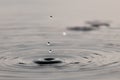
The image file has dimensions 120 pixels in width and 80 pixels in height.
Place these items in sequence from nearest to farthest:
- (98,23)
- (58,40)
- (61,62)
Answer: (61,62) → (58,40) → (98,23)

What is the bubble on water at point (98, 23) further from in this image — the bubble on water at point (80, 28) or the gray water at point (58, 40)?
the bubble on water at point (80, 28)

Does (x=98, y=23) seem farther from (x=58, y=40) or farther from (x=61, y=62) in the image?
(x=61, y=62)

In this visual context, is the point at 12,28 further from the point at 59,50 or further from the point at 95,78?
the point at 95,78

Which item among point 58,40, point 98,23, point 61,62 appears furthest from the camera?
point 98,23

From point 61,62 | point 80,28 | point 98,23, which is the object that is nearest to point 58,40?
point 80,28

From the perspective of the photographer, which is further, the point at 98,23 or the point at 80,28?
the point at 98,23

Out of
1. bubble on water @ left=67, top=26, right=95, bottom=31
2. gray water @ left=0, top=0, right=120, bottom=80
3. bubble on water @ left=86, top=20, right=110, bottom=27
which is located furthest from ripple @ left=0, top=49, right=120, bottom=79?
bubble on water @ left=86, top=20, right=110, bottom=27

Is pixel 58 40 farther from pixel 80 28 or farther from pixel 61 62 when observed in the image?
pixel 61 62

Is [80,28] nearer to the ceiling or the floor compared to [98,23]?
nearer to the floor

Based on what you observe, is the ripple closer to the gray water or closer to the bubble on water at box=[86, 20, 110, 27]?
the gray water

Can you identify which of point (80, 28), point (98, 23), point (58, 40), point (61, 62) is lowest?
point (61, 62)
